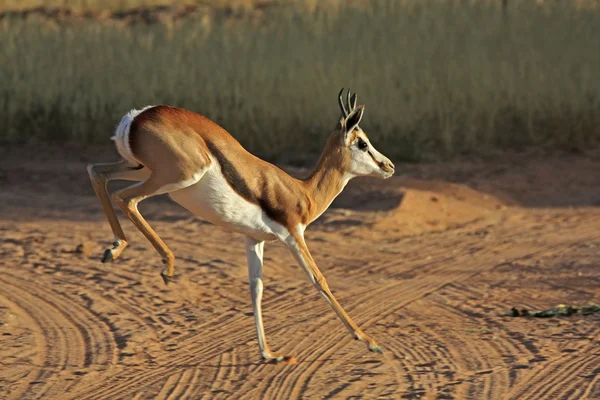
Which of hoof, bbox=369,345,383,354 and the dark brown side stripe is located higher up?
the dark brown side stripe

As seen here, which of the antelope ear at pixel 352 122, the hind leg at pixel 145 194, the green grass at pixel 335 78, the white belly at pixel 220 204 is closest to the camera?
the hind leg at pixel 145 194

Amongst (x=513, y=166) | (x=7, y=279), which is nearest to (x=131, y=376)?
(x=7, y=279)

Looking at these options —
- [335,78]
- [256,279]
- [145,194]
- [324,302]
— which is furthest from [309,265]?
[335,78]

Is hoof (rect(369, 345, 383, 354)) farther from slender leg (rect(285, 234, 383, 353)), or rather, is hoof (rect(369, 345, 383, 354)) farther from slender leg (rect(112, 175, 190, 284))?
slender leg (rect(112, 175, 190, 284))

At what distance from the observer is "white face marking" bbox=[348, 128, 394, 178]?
668cm

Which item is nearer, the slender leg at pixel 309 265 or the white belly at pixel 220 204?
the white belly at pixel 220 204

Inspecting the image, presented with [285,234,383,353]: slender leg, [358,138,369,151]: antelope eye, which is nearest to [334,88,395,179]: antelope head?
[358,138,369,151]: antelope eye

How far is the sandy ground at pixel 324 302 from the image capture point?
21.2 ft

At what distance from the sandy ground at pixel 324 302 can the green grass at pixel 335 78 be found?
249cm

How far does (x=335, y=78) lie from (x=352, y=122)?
35.0ft

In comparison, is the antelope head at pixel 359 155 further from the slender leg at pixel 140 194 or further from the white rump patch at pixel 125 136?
the white rump patch at pixel 125 136

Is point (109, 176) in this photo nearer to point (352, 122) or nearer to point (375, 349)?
point (352, 122)

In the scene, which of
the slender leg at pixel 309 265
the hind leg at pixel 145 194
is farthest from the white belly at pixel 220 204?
the slender leg at pixel 309 265

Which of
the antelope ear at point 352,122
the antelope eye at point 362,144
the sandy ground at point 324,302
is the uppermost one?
the antelope ear at point 352,122
